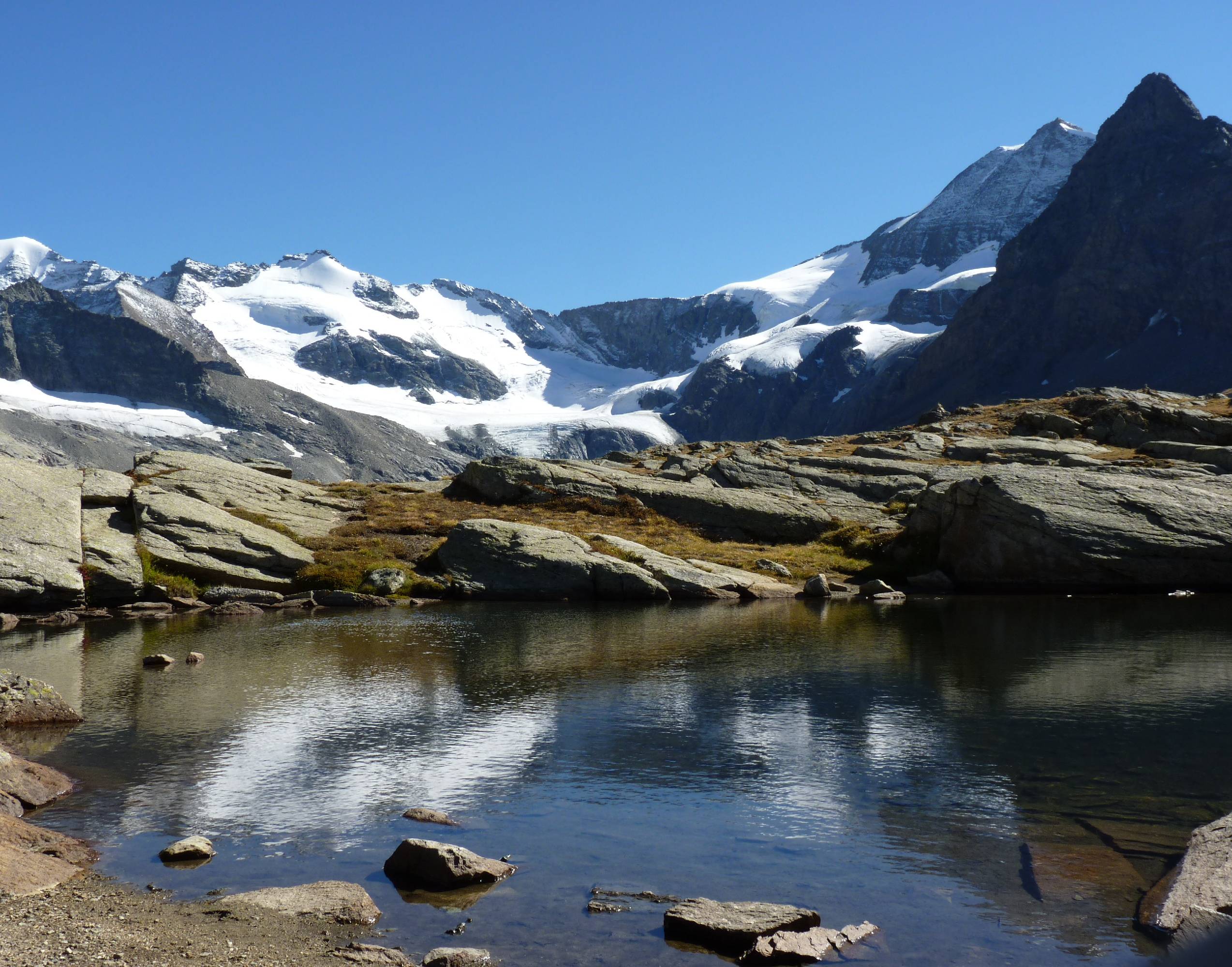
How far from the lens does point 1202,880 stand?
1112 centimetres

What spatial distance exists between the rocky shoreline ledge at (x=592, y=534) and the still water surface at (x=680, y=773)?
1164cm

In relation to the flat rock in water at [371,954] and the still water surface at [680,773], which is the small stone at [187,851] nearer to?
the still water surface at [680,773]

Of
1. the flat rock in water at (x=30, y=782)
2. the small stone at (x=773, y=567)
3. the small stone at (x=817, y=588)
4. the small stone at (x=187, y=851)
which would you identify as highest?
the flat rock in water at (x=30, y=782)

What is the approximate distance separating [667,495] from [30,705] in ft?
141

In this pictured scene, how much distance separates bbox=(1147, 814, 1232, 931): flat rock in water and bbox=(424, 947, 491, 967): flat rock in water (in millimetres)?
7150

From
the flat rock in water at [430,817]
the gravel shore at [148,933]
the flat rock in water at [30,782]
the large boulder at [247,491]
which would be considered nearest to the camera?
the gravel shore at [148,933]

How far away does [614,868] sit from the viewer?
13.0 m

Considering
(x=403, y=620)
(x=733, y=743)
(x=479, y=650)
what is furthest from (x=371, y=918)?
(x=403, y=620)

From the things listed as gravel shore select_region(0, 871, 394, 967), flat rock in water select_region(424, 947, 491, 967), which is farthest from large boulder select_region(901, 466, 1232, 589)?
gravel shore select_region(0, 871, 394, 967)

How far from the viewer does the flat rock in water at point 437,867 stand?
1215cm

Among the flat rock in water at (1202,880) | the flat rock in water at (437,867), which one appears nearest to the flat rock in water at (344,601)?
the flat rock in water at (437,867)

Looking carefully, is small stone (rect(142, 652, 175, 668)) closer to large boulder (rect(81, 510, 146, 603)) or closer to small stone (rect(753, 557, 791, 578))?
large boulder (rect(81, 510, 146, 603))

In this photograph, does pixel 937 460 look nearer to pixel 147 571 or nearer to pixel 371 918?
pixel 147 571

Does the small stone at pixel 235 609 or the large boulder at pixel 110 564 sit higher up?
the large boulder at pixel 110 564
